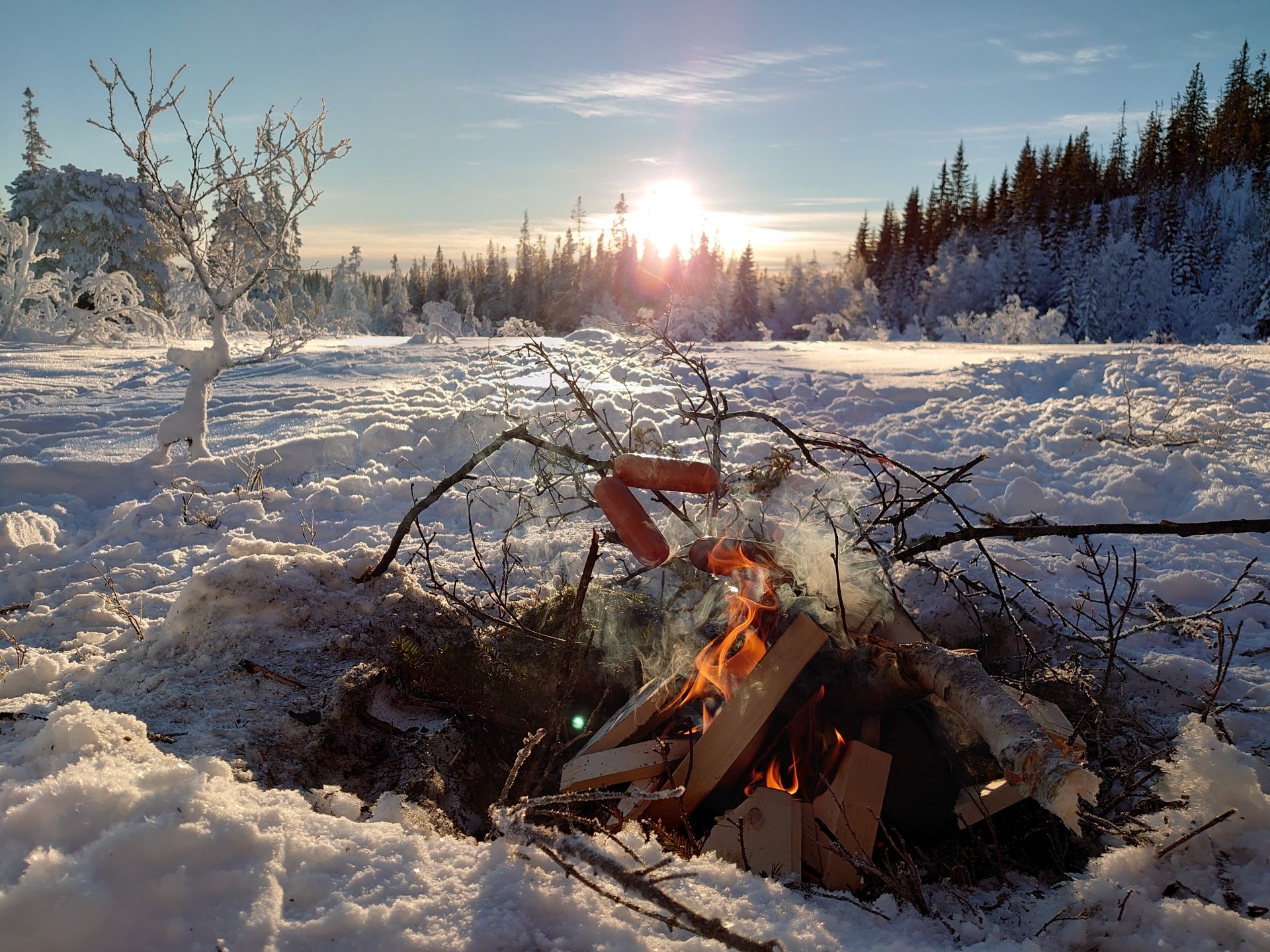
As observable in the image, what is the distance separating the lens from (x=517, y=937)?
4.92ft

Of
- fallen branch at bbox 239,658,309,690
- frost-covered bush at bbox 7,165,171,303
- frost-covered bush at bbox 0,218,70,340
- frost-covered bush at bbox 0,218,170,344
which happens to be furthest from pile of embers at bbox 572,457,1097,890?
frost-covered bush at bbox 7,165,171,303

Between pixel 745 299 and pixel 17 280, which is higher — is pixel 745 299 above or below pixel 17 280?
above

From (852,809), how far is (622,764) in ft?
2.42

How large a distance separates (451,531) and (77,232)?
3430 cm

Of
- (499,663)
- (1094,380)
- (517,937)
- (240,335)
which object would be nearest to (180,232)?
(499,663)

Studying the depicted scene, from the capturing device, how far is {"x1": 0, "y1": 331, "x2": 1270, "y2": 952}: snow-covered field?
1529 millimetres

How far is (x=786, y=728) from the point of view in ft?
8.30

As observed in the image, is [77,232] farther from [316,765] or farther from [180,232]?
[316,765]

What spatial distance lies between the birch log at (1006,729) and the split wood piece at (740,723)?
1.18 ft

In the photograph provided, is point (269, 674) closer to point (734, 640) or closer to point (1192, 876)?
point (734, 640)

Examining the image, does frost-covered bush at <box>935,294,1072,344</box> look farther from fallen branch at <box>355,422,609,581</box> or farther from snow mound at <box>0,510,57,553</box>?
snow mound at <box>0,510,57,553</box>

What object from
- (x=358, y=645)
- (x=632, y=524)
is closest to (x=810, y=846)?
(x=632, y=524)

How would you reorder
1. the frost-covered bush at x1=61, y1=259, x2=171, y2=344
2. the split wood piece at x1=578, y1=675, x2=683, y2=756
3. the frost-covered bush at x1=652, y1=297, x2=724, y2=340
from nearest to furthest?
1. the split wood piece at x1=578, y1=675, x2=683, y2=756
2. the frost-covered bush at x1=652, y1=297, x2=724, y2=340
3. the frost-covered bush at x1=61, y1=259, x2=171, y2=344

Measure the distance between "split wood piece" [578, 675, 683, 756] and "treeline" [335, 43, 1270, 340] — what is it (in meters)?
27.9
